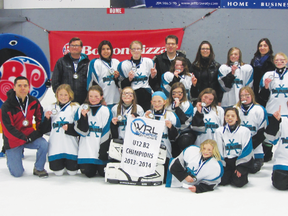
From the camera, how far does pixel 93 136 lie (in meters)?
3.52

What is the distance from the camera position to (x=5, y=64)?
15.3 feet

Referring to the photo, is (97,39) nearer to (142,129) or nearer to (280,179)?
(142,129)

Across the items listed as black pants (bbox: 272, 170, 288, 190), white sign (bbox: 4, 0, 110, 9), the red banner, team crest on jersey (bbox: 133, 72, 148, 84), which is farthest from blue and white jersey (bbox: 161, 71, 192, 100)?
white sign (bbox: 4, 0, 110, 9)

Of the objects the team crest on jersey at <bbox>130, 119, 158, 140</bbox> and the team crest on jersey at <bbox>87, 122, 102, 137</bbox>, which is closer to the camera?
the team crest on jersey at <bbox>130, 119, 158, 140</bbox>

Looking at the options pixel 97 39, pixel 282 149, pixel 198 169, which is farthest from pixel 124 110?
pixel 97 39

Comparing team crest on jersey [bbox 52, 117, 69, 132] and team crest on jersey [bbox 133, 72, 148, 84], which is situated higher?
team crest on jersey [bbox 133, 72, 148, 84]

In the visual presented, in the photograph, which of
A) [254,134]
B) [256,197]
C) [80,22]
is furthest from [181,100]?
[80,22]

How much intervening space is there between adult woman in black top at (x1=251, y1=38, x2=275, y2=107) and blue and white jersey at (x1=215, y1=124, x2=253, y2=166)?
129 centimetres

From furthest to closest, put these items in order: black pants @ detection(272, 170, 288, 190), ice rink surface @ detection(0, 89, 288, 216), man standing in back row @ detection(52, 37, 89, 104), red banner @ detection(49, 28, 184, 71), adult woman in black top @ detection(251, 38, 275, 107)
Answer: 1. red banner @ detection(49, 28, 184, 71)
2. adult woman in black top @ detection(251, 38, 275, 107)
3. man standing in back row @ detection(52, 37, 89, 104)
4. black pants @ detection(272, 170, 288, 190)
5. ice rink surface @ detection(0, 89, 288, 216)

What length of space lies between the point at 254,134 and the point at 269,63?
114 centimetres

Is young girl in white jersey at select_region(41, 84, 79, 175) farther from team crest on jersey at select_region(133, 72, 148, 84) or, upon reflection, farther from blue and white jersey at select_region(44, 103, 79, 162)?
team crest on jersey at select_region(133, 72, 148, 84)

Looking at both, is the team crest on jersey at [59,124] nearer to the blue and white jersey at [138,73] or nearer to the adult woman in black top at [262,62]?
the blue and white jersey at [138,73]

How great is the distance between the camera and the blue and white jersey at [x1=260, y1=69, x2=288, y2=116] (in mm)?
3996

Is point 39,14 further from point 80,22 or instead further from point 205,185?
point 205,185
